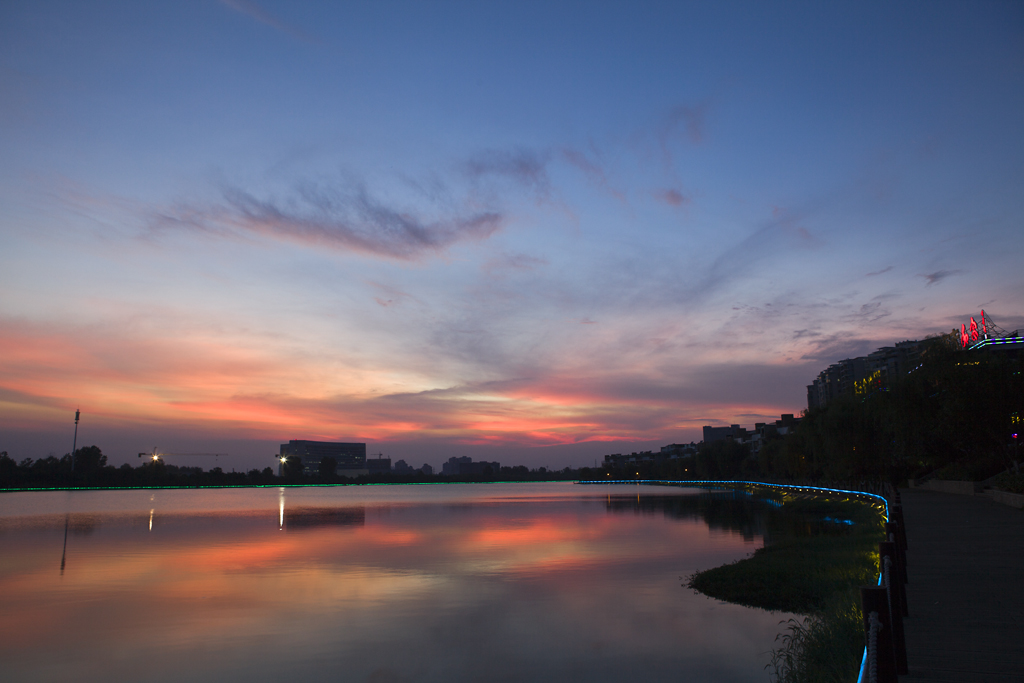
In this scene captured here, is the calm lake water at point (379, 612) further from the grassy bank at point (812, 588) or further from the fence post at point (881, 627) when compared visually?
the fence post at point (881, 627)

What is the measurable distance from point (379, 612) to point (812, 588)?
15.8 meters

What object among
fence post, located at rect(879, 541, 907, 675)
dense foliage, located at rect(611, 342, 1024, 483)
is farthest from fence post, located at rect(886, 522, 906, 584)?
dense foliage, located at rect(611, 342, 1024, 483)

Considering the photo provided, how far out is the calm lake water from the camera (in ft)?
57.6

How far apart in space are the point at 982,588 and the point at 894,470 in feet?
211

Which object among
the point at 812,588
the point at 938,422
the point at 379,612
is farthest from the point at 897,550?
the point at 938,422

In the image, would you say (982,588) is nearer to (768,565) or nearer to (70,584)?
(768,565)

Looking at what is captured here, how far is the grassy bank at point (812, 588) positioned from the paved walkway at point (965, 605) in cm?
136

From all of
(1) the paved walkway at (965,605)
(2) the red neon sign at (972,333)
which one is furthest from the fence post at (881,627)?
(2) the red neon sign at (972,333)

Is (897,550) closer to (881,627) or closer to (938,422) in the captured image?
(881,627)

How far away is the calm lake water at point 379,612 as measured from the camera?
17547mm

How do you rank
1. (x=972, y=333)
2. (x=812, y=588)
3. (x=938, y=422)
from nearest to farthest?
(x=812, y=588) < (x=938, y=422) < (x=972, y=333)

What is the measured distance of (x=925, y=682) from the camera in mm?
8906

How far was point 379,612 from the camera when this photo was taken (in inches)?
944

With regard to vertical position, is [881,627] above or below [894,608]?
above
